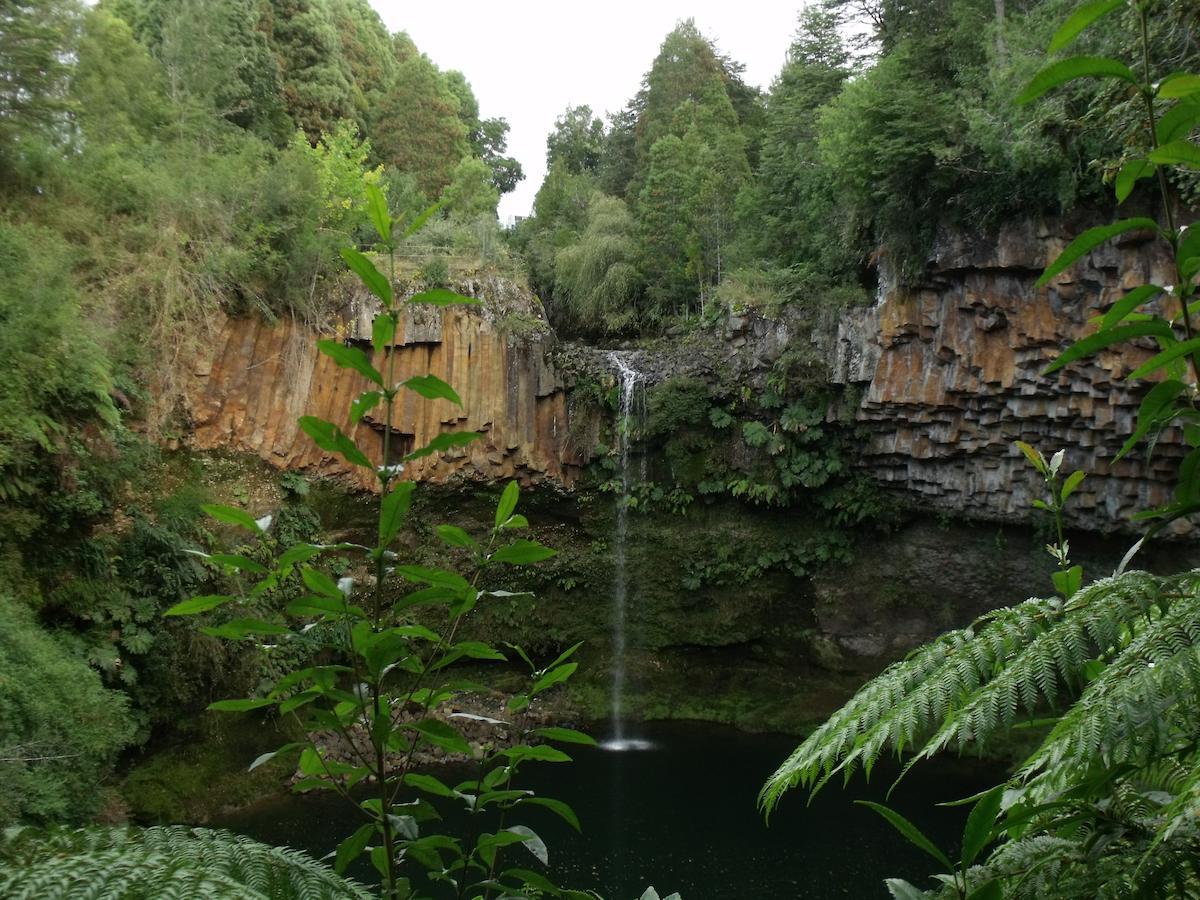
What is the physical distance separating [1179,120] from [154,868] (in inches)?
56.0

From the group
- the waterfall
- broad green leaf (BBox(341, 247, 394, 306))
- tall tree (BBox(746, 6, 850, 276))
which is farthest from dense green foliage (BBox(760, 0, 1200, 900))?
the waterfall

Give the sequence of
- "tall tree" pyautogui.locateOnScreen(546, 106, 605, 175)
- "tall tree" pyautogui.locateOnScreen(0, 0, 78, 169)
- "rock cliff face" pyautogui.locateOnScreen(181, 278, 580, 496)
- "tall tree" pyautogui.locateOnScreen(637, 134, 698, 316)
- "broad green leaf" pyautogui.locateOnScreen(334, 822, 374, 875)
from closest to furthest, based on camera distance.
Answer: "broad green leaf" pyautogui.locateOnScreen(334, 822, 374, 875) → "tall tree" pyautogui.locateOnScreen(0, 0, 78, 169) → "rock cliff face" pyautogui.locateOnScreen(181, 278, 580, 496) → "tall tree" pyautogui.locateOnScreen(637, 134, 698, 316) → "tall tree" pyautogui.locateOnScreen(546, 106, 605, 175)

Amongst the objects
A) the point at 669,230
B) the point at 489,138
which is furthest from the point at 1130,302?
the point at 489,138

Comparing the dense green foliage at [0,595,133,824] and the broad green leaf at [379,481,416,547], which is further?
the dense green foliage at [0,595,133,824]

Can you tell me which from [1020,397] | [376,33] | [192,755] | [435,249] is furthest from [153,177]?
[376,33]

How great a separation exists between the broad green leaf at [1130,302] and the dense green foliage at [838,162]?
206 inches

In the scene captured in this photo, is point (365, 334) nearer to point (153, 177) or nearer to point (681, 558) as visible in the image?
point (153, 177)

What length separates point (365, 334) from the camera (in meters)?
11.0

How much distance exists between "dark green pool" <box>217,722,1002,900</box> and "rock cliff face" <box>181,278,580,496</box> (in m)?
4.13

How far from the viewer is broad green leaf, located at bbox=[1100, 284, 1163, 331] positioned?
0.87 m

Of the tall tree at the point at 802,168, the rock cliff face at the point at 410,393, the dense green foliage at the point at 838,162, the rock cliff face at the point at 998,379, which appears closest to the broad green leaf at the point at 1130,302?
the dense green foliage at the point at 838,162

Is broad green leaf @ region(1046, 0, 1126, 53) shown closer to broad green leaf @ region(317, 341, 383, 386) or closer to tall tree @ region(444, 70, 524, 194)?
broad green leaf @ region(317, 341, 383, 386)

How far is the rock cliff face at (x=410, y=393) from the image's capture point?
10.3 metres

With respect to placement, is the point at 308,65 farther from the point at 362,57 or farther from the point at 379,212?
→ the point at 379,212
